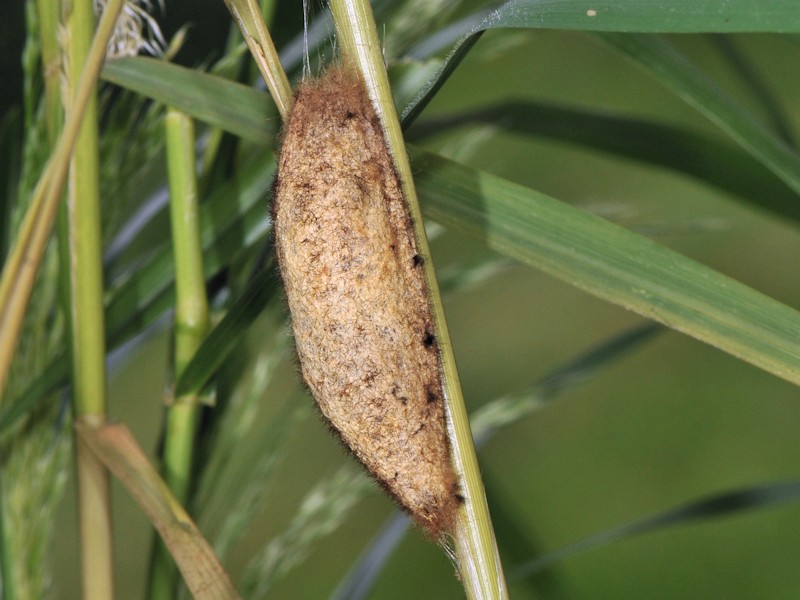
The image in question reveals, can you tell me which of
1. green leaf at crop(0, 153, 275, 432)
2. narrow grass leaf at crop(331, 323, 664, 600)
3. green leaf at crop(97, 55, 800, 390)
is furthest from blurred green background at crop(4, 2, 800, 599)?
green leaf at crop(97, 55, 800, 390)

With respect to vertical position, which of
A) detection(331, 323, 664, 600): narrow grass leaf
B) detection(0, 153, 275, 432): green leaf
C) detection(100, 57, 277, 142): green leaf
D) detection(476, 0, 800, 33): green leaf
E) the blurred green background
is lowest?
the blurred green background

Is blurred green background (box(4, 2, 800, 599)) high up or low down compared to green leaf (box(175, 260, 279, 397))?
down

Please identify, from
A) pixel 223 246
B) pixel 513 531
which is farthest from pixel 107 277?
pixel 513 531

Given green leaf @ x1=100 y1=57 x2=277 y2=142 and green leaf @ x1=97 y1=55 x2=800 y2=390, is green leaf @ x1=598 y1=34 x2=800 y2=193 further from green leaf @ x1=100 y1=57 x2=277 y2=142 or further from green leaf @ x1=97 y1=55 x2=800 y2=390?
green leaf @ x1=100 y1=57 x2=277 y2=142

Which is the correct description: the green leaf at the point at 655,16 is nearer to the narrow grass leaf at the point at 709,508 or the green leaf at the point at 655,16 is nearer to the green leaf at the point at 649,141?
the green leaf at the point at 649,141

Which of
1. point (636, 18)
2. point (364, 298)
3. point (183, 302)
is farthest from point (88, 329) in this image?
point (636, 18)

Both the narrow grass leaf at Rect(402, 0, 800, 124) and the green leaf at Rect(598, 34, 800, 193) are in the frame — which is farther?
the green leaf at Rect(598, 34, 800, 193)

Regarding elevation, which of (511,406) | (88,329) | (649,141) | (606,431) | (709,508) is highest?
(88,329)

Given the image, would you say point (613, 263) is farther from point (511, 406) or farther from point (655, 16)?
point (511, 406)
